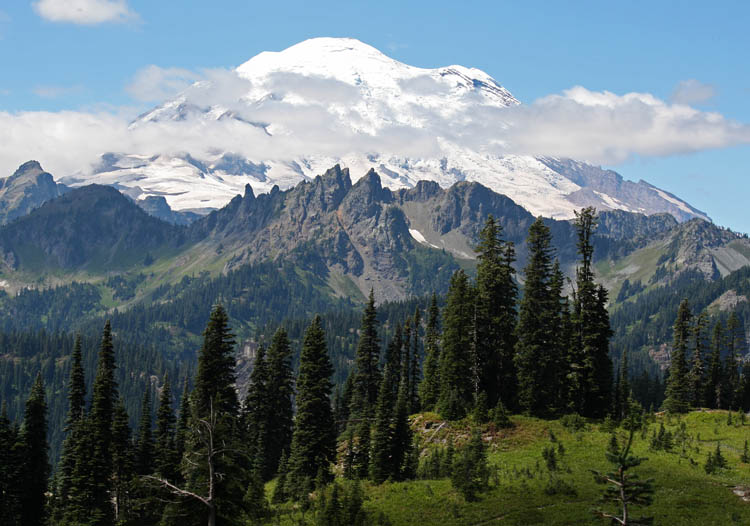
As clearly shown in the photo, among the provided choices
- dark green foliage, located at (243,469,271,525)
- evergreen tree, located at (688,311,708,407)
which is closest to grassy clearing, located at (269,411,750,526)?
dark green foliage, located at (243,469,271,525)

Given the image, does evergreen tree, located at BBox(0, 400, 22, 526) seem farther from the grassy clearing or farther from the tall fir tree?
the grassy clearing

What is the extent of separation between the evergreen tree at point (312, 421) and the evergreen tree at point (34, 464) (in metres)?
28.6

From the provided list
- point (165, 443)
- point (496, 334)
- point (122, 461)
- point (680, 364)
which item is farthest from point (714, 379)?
point (122, 461)

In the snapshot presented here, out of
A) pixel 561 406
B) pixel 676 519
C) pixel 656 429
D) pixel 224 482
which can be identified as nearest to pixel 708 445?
pixel 656 429

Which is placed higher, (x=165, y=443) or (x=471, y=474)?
(x=471, y=474)

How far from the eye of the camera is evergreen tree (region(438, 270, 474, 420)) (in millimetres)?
71500

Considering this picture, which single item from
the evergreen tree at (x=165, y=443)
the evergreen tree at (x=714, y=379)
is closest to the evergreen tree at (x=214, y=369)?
the evergreen tree at (x=165, y=443)

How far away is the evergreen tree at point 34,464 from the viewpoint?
245 ft

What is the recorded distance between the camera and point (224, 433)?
A: 126ft

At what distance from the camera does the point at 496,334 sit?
7288cm

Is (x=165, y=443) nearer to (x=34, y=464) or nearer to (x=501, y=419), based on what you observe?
(x=34, y=464)

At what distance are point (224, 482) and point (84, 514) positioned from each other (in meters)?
40.5

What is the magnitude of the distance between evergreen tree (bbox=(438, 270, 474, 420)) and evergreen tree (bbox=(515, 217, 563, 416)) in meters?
4.87

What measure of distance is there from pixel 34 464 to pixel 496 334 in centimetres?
4889
